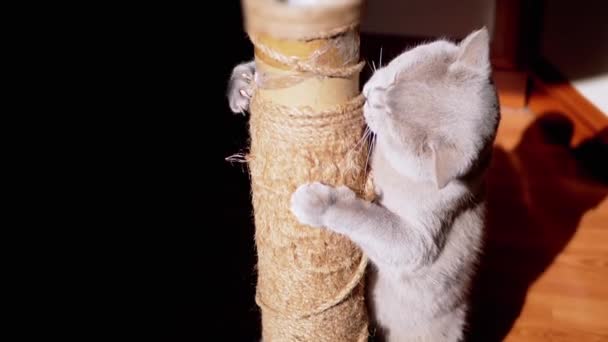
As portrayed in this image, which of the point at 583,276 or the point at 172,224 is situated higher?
the point at 172,224

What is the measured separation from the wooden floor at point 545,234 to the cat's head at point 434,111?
2.42 feet

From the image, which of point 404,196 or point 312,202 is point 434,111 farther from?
point 312,202

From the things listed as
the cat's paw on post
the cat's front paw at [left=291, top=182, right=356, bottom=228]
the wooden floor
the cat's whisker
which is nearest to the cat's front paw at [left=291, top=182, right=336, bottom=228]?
the cat's front paw at [left=291, top=182, right=356, bottom=228]

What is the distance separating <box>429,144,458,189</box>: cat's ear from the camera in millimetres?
1044

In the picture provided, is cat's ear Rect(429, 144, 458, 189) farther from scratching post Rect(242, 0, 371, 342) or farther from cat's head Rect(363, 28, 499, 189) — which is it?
scratching post Rect(242, 0, 371, 342)

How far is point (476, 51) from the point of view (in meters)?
1.14

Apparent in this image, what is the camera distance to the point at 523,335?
5.48ft

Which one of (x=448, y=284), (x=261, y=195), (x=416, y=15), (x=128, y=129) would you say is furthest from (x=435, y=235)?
(x=416, y=15)

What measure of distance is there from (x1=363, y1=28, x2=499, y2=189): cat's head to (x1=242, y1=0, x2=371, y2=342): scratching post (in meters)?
0.05

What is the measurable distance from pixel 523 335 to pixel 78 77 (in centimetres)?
128

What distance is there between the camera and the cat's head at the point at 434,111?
108 cm

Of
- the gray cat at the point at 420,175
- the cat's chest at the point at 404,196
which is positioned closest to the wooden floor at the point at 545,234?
the gray cat at the point at 420,175

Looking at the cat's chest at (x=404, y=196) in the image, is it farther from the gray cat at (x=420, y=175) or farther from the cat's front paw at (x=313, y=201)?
the cat's front paw at (x=313, y=201)

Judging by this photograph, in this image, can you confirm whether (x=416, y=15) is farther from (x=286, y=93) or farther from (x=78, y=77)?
(x=286, y=93)
